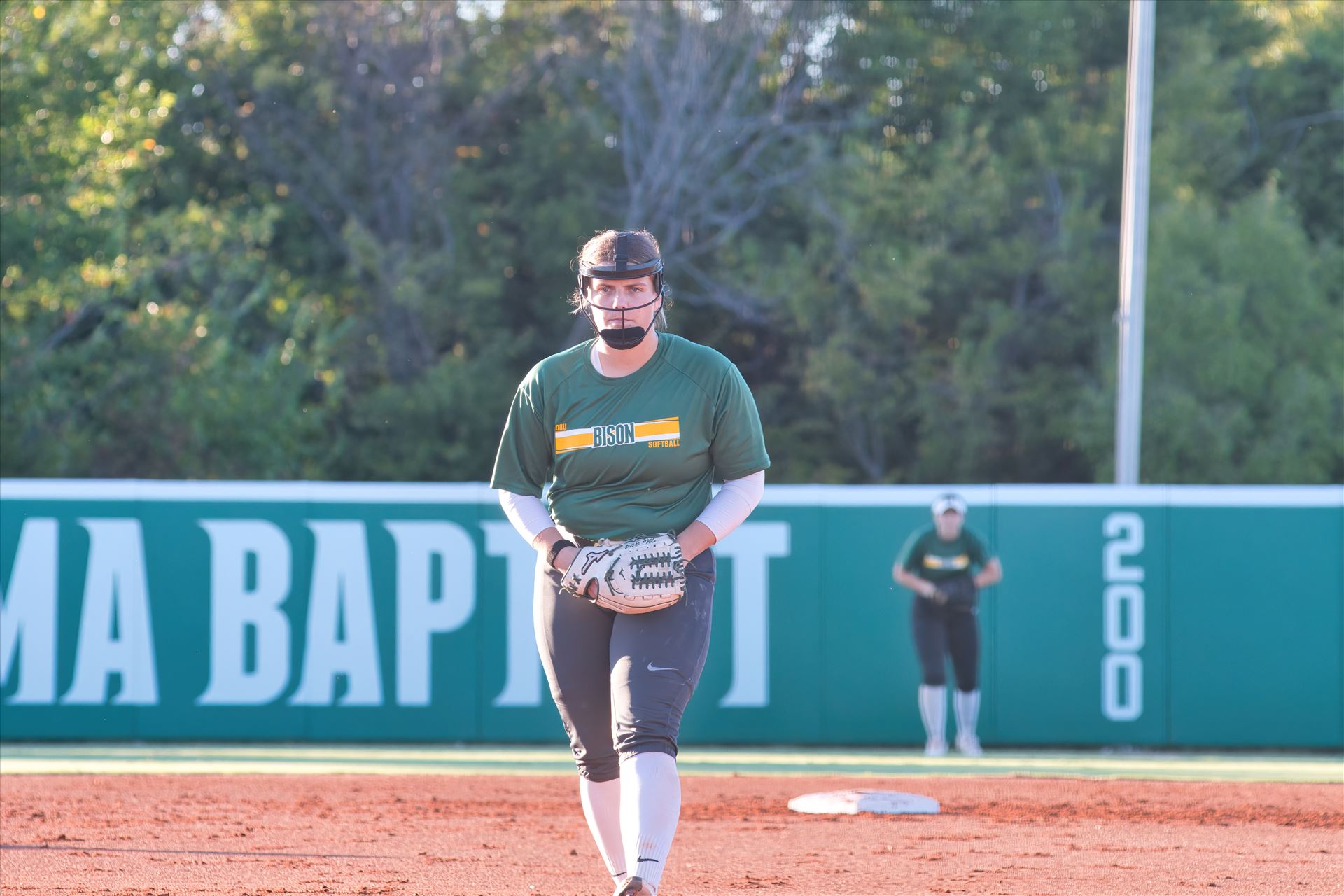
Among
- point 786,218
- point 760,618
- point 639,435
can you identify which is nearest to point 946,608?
point 760,618

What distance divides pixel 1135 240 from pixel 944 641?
4.98 meters

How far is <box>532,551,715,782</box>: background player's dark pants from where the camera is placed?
173 inches

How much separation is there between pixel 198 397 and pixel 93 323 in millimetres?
2453

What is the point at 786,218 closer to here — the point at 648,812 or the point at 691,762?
the point at 691,762

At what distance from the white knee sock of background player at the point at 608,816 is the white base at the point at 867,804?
3.37 metres

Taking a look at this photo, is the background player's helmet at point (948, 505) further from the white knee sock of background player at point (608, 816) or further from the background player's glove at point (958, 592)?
the white knee sock of background player at point (608, 816)

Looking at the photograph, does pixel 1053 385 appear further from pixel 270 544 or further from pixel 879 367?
pixel 270 544

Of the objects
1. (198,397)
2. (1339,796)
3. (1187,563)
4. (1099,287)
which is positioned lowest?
(1339,796)

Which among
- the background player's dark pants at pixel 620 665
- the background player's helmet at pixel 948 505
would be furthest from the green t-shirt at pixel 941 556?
the background player's dark pants at pixel 620 665

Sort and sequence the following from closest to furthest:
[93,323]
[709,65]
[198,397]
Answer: [198,397] → [93,323] → [709,65]

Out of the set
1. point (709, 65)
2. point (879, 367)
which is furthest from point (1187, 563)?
point (709, 65)

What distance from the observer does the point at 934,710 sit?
11.4 meters

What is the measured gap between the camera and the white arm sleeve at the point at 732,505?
456 cm

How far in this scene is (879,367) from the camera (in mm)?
23188
